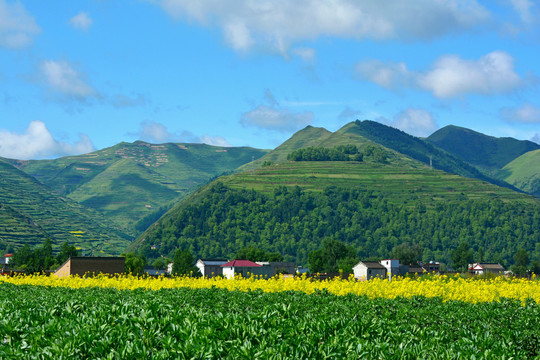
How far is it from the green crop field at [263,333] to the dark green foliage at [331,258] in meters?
144

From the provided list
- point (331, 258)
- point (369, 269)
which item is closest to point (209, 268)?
point (331, 258)

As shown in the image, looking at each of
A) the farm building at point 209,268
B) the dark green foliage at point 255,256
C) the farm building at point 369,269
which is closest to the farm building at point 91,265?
the farm building at point 209,268

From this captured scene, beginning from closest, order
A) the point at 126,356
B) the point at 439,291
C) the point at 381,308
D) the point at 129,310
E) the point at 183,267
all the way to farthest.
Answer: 1. the point at 126,356
2. the point at 129,310
3. the point at 381,308
4. the point at 439,291
5. the point at 183,267

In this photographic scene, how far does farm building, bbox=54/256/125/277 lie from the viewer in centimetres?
7956

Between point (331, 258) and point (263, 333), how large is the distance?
173050 mm

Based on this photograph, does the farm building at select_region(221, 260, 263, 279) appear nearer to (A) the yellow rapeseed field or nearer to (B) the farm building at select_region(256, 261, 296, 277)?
(B) the farm building at select_region(256, 261, 296, 277)

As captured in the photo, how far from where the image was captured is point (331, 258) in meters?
185

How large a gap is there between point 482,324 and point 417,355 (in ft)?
27.0

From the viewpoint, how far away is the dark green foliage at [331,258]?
172 meters

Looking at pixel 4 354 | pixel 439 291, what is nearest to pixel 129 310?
pixel 4 354

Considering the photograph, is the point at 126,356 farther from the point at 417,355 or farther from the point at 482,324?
the point at 482,324

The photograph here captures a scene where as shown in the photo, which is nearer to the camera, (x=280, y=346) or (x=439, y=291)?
(x=280, y=346)

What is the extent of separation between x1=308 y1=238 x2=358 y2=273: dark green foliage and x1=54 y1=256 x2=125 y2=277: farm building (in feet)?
294

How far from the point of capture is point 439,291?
30.8m
